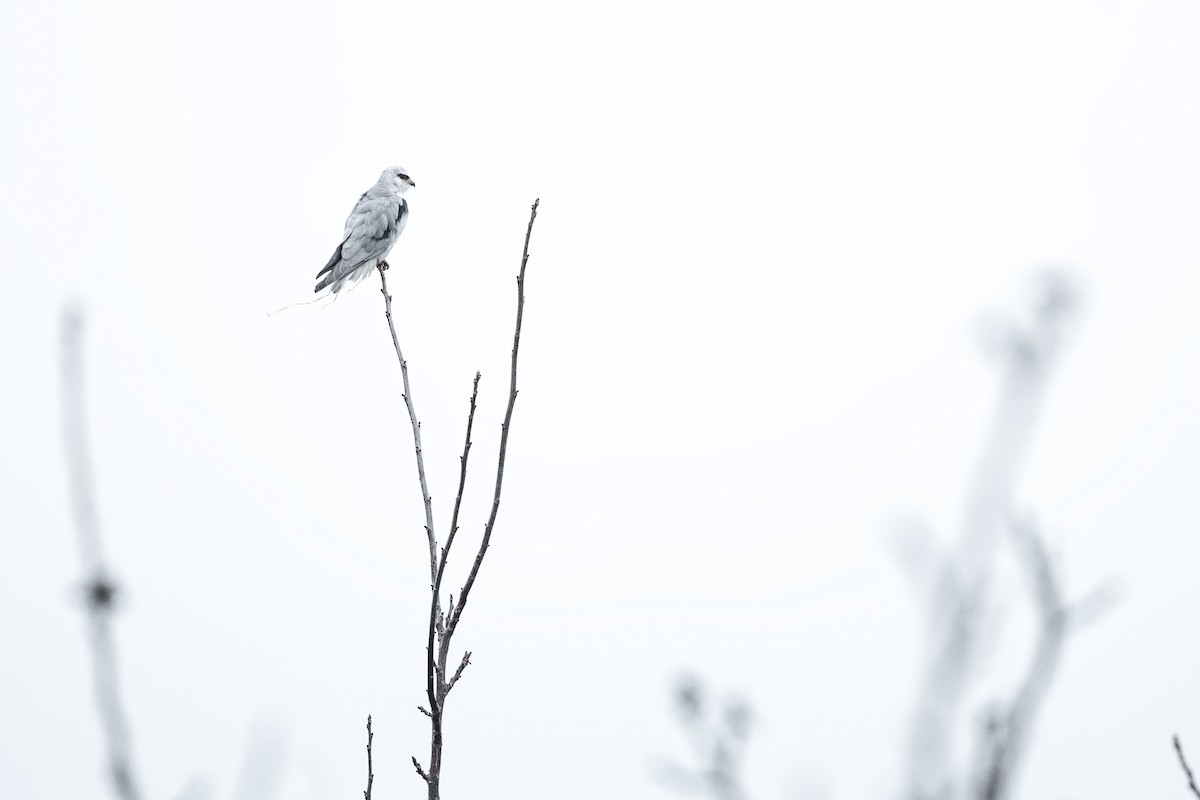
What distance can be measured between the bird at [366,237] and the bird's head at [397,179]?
29cm

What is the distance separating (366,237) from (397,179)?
249 centimetres

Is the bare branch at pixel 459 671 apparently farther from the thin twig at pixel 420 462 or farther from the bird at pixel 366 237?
the bird at pixel 366 237

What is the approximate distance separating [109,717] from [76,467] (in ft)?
1.31

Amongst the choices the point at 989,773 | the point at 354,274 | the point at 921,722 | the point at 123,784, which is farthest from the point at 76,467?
the point at 354,274

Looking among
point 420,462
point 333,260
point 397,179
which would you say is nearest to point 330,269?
point 333,260

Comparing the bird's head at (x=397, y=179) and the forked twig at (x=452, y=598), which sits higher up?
the bird's head at (x=397, y=179)

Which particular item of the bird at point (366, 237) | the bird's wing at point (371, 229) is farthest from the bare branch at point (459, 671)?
the bird's wing at point (371, 229)

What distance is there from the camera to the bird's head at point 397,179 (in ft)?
39.1

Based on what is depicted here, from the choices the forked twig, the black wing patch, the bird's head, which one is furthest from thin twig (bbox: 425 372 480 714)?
the bird's head

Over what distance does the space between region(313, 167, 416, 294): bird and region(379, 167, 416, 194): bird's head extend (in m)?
0.29

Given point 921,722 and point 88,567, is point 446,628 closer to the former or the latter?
point 88,567

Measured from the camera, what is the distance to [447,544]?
9.23 feet

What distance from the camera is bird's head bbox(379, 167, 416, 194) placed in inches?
469

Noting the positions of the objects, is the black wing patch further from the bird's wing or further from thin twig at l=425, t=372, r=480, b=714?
thin twig at l=425, t=372, r=480, b=714
